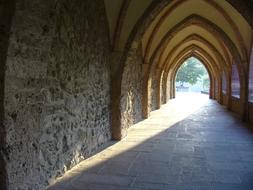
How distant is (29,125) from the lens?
3.40m

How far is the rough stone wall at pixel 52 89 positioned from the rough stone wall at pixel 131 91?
1057 mm

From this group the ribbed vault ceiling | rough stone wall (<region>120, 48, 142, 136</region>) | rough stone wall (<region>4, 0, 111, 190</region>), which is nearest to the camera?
rough stone wall (<region>4, 0, 111, 190</region>)

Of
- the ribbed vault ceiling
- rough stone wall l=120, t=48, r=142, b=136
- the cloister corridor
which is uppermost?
the ribbed vault ceiling

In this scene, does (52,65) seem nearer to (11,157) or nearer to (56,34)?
(56,34)

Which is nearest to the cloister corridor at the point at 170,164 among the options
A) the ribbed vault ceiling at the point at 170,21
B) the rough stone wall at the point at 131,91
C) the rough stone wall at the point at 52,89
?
the rough stone wall at the point at 52,89

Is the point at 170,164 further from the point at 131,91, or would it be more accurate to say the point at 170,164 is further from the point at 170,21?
the point at 170,21

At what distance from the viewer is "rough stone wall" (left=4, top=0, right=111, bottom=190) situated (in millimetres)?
3160

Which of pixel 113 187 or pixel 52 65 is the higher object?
pixel 52 65

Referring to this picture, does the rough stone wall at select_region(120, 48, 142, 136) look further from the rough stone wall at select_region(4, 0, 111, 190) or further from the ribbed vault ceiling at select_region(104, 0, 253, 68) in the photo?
the rough stone wall at select_region(4, 0, 111, 190)

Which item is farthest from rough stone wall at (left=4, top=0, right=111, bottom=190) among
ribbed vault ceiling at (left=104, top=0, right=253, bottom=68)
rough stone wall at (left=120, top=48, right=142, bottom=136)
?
rough stone wall at (left=120, top=48, right=142, bottom=136)

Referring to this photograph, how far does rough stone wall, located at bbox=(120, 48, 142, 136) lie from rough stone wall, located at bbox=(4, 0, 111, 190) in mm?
1057

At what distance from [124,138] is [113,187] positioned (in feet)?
9.96

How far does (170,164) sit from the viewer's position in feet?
15.9

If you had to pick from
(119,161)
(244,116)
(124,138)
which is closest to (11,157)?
(119,161)
